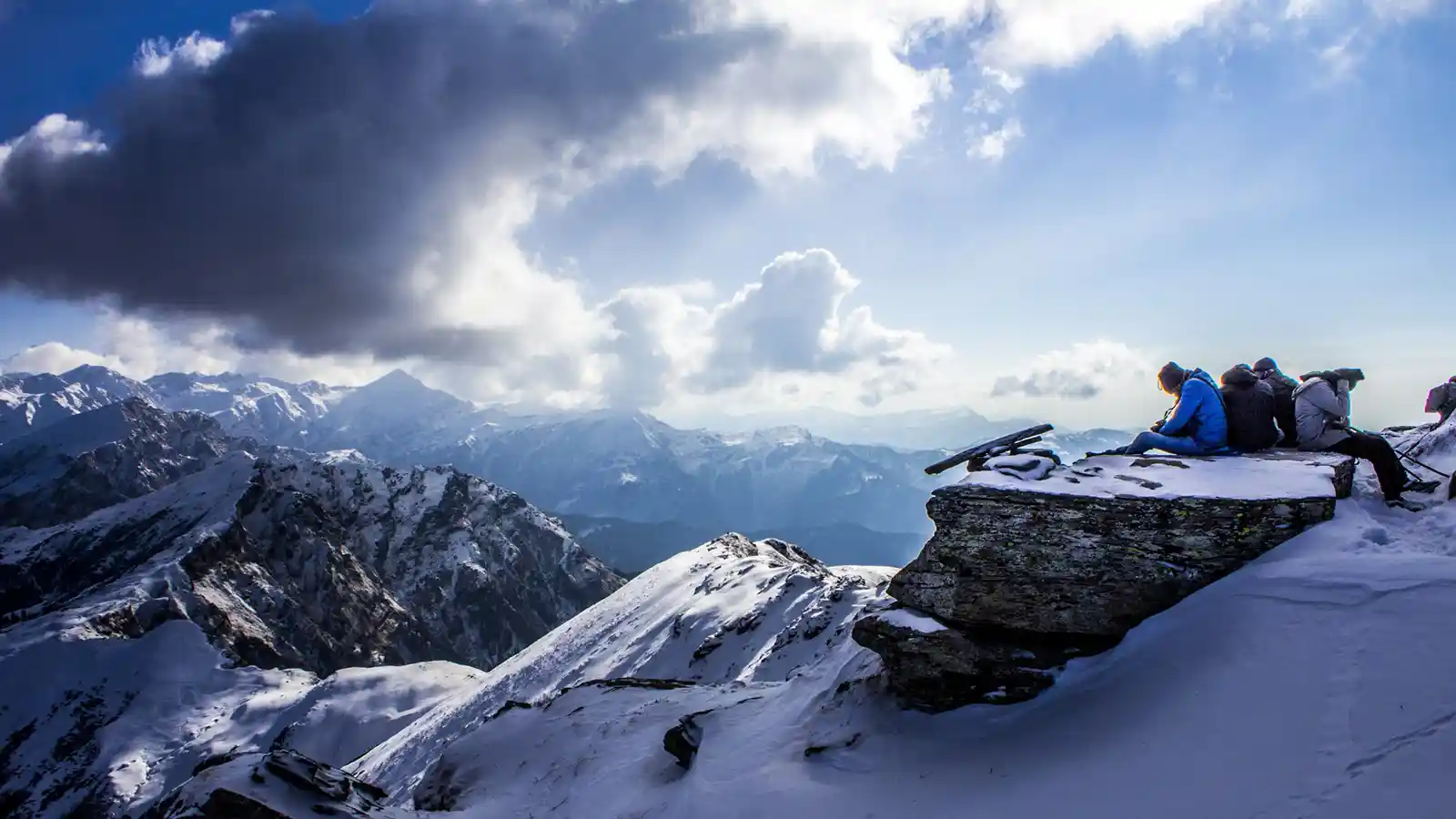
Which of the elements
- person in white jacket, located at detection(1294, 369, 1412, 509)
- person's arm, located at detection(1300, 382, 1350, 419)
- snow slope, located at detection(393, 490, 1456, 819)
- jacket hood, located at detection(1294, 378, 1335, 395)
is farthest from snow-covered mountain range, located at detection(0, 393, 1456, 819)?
jacket hood, located at detection(1294, 378, 1335, 395)

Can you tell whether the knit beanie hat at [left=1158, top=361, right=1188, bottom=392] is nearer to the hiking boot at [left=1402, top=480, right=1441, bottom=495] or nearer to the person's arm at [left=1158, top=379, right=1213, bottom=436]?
the person's arm at [left=1158, top=379, right=1213, bottom=436]

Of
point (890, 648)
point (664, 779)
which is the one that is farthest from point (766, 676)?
point (890, 648)

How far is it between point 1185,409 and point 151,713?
143301 millimetres

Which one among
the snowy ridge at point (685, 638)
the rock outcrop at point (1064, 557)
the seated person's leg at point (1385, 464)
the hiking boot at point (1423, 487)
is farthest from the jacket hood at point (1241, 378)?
the snowy ridge at point (685, 638)

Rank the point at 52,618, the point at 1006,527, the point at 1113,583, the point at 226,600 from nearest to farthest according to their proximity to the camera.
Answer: the point at 1113,583 → the point at 1006,527 → the point at 52,618 → the point at 226,600

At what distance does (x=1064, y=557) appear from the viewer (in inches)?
490

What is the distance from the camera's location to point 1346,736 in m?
7.92

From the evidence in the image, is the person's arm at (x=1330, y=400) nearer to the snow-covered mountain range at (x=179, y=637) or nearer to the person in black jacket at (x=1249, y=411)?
the person in black jacket at (x=1249, y=411)

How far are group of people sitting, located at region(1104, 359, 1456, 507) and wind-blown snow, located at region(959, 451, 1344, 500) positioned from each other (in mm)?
727

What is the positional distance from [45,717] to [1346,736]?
150818 millimetres

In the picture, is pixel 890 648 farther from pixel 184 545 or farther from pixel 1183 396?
pixel 184 545

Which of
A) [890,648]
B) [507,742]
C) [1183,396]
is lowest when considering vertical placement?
[507,742]

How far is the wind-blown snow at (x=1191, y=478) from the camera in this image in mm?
11867

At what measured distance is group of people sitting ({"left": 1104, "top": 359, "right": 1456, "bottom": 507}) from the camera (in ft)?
48.9
